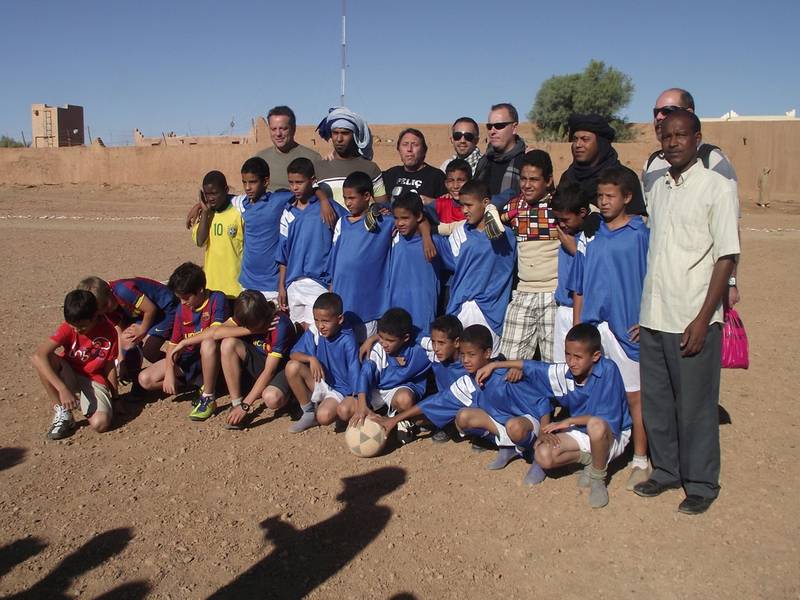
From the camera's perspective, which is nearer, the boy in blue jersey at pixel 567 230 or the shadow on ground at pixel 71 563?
the shadow on ground at pixel 71 563

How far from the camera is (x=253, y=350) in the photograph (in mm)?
5867

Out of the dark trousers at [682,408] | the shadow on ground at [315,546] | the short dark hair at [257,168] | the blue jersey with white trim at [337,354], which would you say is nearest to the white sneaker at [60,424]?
the blue jersey with white trim at [337,354]

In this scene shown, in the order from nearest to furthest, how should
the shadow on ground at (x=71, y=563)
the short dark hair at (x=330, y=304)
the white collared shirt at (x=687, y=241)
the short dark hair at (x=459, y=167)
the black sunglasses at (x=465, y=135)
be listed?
1. the shadow on ground at (x=71, y=563)
2. the white collared shirt at (x=687, y=241)
3. the short dark hair at (x=330, y=304)
4. the short dark hair at (x=459, y=167)
5. the black sunglasses at (x=465, y=135)

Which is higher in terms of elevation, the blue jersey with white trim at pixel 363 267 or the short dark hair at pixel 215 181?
the short dark hair at pixel 215 181

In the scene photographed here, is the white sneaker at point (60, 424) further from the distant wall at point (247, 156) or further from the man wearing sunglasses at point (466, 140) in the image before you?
the distant wall at point (247, 156)

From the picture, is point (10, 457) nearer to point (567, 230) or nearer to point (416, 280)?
point (416, 280)

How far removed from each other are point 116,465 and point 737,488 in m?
4.05

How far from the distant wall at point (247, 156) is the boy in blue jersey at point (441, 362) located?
69.6 feet

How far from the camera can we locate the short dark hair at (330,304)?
536cm

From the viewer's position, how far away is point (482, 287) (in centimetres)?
543

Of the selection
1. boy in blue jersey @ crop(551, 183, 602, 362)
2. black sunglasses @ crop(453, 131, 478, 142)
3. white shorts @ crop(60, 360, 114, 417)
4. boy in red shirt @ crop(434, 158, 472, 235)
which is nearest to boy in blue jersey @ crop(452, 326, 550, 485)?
boy in blue jersey @ crop(551, 183, 602, 362)

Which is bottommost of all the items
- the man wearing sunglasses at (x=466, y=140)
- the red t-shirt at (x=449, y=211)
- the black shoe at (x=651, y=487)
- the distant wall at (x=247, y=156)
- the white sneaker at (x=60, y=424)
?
the black shoe at (x=651, y=487)

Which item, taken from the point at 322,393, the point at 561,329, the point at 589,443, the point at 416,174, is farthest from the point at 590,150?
the point at 322,393

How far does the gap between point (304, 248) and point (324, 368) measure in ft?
3.56
